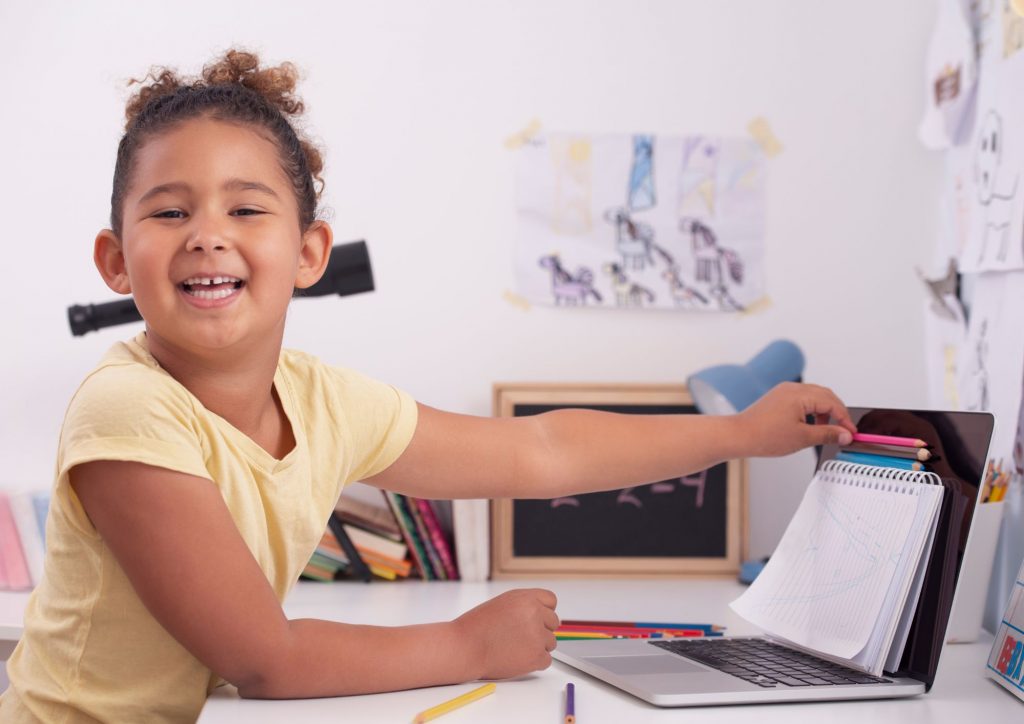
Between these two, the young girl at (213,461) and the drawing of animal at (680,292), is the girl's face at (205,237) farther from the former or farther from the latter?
the drawing of animal at (680,292)

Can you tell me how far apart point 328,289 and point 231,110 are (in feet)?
1.94

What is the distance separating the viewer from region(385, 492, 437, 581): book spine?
1.52 meters

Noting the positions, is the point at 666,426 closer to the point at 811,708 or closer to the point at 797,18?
the point at 811,708

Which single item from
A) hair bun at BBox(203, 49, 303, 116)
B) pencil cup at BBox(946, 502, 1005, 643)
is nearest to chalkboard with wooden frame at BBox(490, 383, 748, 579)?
pencil cup at BBox(946, 502, 1005, 643)

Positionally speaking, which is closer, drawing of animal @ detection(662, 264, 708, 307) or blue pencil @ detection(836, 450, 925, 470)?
blue pencil @ detection(836, 450, 925, 470)

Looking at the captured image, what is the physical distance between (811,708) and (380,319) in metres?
1.01

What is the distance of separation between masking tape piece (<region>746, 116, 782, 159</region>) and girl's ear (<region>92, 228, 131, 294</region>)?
108cm

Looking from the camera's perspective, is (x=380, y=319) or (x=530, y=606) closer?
(x=530, y=606)

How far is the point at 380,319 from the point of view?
5.44ft

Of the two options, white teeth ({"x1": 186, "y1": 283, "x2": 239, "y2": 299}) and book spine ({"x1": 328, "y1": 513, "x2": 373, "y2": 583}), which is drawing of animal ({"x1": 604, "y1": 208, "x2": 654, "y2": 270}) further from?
white teeth ({"x1": 186, "y1": 283, "x2": 239, "y2": 299})

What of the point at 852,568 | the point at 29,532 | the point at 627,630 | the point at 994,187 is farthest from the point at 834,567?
the point at 29,532

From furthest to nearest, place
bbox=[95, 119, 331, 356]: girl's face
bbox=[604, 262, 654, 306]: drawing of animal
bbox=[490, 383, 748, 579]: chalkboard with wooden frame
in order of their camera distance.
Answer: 1. bbox=[604, 262, 654, 306]: drawing of animal
2. bbox=[490, 383, 748, 579]: chalkboard with wooden frame
3. bbox=[95, 119, 331, 356]: girl's face

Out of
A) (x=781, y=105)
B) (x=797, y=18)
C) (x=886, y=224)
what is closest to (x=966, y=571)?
(x=886, y=224)

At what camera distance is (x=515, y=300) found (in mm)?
1665
